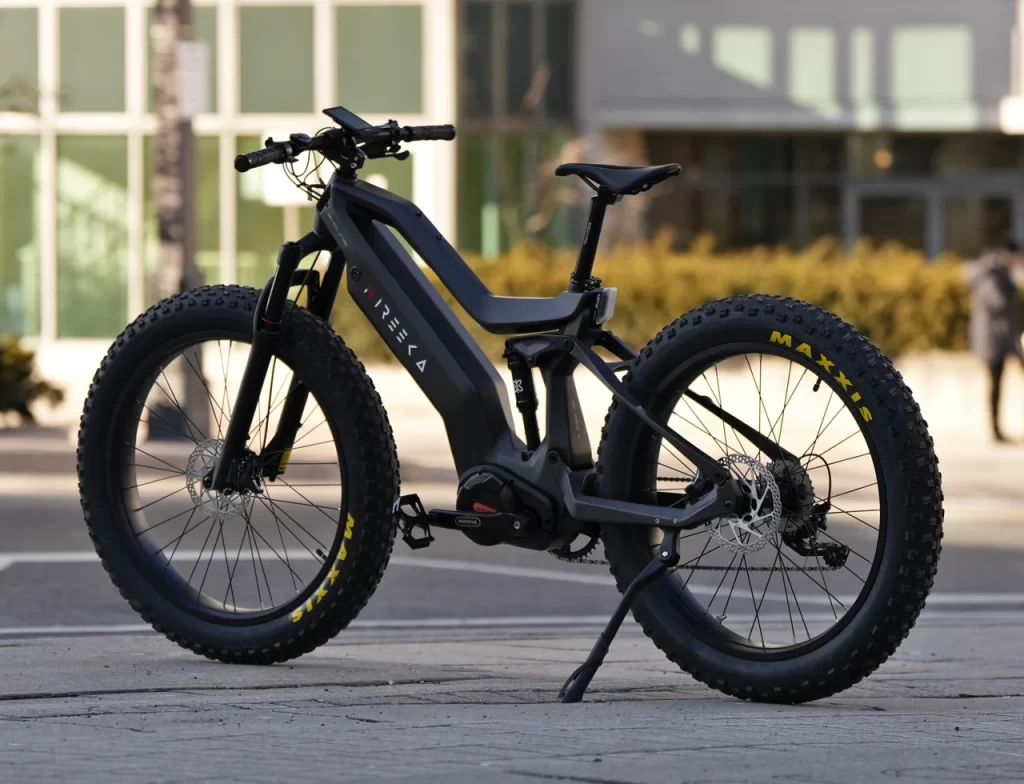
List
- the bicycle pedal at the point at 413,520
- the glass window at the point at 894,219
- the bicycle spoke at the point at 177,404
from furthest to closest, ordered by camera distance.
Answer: the glass window at the point at 894,219, the bicycle spoke at the point at 177,404, the bicycle pedal at the point at 413,520

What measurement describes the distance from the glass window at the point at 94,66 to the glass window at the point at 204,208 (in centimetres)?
85

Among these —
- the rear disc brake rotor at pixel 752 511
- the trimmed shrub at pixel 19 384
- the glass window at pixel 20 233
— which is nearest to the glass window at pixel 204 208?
the glass window at pixel 20 233

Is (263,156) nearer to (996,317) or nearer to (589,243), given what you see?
(589,243)

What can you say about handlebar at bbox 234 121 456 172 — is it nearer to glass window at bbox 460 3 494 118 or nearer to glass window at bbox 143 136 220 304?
glass window at bbox 143 136 220 304

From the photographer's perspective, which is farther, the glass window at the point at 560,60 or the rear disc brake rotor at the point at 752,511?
the glass window at the point at 560,60

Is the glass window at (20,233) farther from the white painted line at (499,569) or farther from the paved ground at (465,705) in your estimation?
the paved ground at (465,705)

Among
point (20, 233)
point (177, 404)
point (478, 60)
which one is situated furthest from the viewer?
point (478, 60)

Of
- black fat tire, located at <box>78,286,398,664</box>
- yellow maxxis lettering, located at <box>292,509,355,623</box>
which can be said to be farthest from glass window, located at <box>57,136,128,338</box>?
yellow maxxis lettering, located at <box>292,509,355,623</box>

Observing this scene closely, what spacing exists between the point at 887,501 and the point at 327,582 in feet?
5.59

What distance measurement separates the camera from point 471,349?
19.3ft

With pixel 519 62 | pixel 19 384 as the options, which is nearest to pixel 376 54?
pixel 519 62

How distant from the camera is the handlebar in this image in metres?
6.02

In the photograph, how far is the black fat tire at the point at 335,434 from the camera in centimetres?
582

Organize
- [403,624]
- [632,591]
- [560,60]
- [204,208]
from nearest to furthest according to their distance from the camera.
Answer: [632,591] < [403,624] < [204,208] < [560,60]
